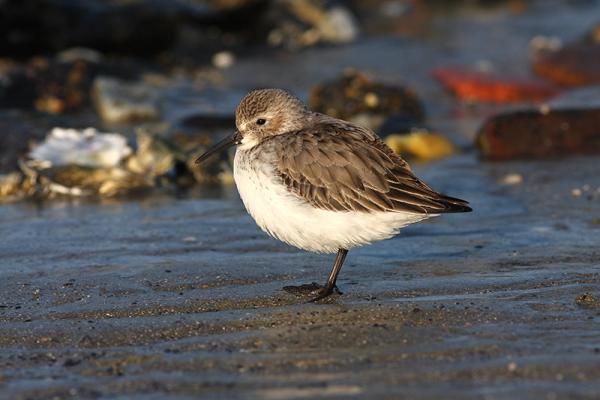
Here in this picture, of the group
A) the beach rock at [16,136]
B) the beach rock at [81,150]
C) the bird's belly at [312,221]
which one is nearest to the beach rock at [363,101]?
the beach rock at [81,150]

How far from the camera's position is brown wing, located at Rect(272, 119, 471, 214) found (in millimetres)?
6045

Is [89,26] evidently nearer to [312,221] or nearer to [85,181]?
[85,181]

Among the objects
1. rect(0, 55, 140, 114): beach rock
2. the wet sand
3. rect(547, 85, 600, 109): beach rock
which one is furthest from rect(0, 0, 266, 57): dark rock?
the wet sand

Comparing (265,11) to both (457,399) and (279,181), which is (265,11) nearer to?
(279,181)

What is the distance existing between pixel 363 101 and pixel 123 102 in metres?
2.84

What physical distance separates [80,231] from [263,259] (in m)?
1.66

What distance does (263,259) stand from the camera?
22.8 feet

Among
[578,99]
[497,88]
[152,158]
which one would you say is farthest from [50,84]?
[578,99]

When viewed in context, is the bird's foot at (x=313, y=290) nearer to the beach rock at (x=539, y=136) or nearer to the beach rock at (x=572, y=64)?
the beach rock at (x=539, y=136)

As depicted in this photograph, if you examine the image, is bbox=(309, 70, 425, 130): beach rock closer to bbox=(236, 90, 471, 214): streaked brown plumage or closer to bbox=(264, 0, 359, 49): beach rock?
bbox=(264, 0, 359, 49): beach rock

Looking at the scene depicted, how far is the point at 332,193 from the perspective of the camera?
6.09m

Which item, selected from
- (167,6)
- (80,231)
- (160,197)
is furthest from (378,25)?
(80,231)

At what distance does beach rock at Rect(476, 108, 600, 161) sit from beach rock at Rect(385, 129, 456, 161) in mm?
419

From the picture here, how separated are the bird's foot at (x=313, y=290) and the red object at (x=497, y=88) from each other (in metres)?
7.08
